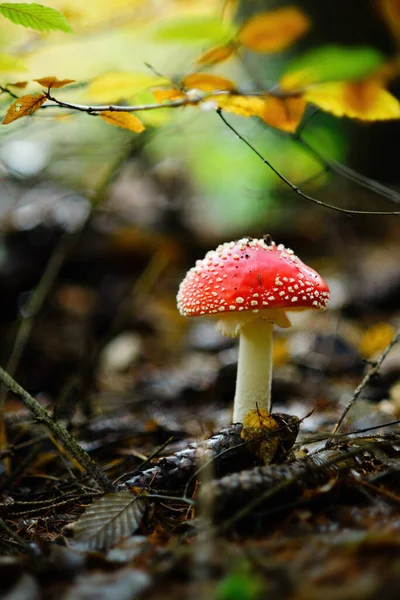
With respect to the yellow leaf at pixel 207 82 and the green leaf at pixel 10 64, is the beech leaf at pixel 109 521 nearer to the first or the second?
the yellow leaf at pixel 207 82

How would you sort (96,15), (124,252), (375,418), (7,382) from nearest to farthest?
(7,382) < (375,418) < (96,15) < (124,252)

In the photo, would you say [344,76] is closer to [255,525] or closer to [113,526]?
[255,525]

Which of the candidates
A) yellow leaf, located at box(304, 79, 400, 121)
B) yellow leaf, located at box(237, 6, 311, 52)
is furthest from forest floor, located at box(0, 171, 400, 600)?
yellow leaf, located at box(237, 6, 311, 52)

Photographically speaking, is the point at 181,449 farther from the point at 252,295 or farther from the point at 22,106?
the point at 22,106

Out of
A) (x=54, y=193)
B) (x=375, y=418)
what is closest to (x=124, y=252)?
(x=54, y=193)

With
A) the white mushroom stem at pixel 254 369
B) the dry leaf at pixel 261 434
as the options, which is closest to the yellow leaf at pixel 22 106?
the white mushroom stem at pixel 254 369

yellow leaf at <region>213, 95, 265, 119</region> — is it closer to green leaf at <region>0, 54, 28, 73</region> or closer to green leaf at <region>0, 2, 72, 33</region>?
green leaf at <region>0, 2, 72, 33</region>
